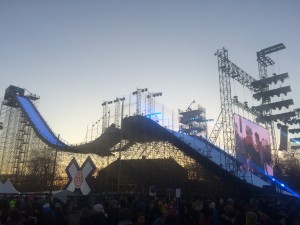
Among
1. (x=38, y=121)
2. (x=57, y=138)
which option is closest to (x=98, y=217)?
(x=57, y=138)

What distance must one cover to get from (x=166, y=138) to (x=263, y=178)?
1120 cm

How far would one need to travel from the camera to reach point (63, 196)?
18.6 metres

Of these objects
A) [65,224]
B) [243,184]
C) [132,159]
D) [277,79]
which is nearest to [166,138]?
[132,159]

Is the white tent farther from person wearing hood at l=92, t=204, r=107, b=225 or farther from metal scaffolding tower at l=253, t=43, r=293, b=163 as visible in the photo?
metal scaffolding tower at l=253, t=43, r=293, b=163

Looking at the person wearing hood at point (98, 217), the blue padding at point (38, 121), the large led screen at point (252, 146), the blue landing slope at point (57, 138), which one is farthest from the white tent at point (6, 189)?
the large led screen at point (252, 146)

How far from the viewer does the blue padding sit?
40.9 m

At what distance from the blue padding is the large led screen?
23.6 metres

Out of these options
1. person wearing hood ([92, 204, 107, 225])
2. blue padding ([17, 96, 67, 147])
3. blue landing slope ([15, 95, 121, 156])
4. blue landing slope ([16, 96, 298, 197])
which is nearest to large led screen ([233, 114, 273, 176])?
blue landing slope ([16, 96, 298, 197])

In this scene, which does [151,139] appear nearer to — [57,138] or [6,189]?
[57,138]

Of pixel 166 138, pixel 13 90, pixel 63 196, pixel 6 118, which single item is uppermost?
pixel 13 90

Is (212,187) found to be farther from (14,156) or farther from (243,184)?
(14,156)

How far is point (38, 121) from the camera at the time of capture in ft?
146

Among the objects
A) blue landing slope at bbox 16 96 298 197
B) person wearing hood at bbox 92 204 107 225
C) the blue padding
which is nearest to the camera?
person wearing hood at bbox 92 204 107 225

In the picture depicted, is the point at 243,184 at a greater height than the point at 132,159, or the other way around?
the point at 132,159
